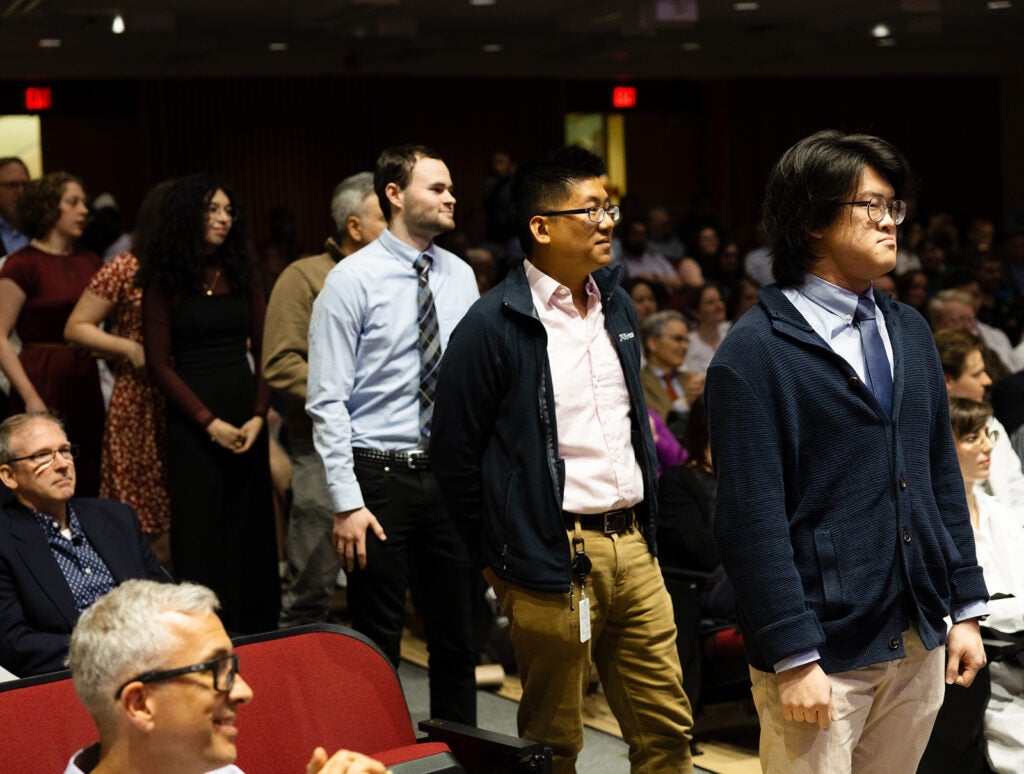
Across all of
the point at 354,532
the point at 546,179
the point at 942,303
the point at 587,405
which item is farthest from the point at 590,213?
the point at 942,303

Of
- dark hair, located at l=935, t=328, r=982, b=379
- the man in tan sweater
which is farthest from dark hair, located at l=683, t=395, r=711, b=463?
the man in tan sweater

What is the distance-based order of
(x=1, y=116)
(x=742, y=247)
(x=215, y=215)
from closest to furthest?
(x=215, y=215)
(x=742, y=247)
(x=1, y=116)

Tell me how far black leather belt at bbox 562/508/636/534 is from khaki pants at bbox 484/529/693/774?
0.01 meters

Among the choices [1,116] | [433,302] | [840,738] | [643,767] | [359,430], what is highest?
[1,116]

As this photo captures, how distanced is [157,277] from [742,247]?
25.6ft

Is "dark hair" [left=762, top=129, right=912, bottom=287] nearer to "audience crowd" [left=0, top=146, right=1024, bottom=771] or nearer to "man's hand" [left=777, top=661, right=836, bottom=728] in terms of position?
"man's hand" [left=777, top=661, right=836, bottom=728]

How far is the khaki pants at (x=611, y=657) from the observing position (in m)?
2.69

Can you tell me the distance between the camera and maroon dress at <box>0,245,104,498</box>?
4.70 meters

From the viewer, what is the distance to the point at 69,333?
4.44 meters

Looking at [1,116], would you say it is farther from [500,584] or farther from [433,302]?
[500,584]

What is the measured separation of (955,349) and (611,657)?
195 cm

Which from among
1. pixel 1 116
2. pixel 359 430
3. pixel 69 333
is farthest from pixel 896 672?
pixel 1 116

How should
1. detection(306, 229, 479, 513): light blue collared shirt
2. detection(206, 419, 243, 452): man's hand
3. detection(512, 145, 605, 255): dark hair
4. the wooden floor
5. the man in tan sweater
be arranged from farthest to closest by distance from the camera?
detection(206, 419, 243, 452): man's hand < the man in tan sweater < the wooden floor < detection(306, 229, 479, 513): light blue collared shirt < detection(512, 145, 605, 255): dark hair

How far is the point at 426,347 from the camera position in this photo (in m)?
3.36
